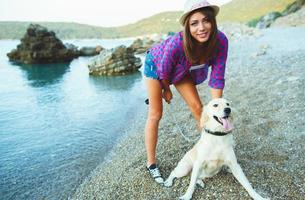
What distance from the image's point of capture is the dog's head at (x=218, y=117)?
466cm

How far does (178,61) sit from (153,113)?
41.9 inches

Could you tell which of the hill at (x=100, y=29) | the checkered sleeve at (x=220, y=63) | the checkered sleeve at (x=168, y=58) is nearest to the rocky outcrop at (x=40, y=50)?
the checkered sleeve at (x=168, y=58)

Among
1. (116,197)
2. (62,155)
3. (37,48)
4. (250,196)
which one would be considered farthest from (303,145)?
(37,48)

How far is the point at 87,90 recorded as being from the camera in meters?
21.4

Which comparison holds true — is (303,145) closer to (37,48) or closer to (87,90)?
(87,90)

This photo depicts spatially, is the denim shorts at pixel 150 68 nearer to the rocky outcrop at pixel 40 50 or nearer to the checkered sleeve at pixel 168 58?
the checkered sleeve at pixel 168 58

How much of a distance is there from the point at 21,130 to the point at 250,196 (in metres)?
9.95

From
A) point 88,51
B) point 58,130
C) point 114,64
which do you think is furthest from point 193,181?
point 88,51

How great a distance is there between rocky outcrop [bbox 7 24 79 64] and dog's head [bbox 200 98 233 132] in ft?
136

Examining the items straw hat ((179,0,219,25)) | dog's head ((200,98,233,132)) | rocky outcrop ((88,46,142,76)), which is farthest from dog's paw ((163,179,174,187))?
rocky outcrop ((88,46,142,76))

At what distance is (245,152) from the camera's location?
21.3 ft

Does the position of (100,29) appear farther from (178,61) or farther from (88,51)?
(178,61)

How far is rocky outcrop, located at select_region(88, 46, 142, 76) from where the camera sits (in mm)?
27625

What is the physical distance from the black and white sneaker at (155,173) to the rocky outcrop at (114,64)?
2180 centimetres
